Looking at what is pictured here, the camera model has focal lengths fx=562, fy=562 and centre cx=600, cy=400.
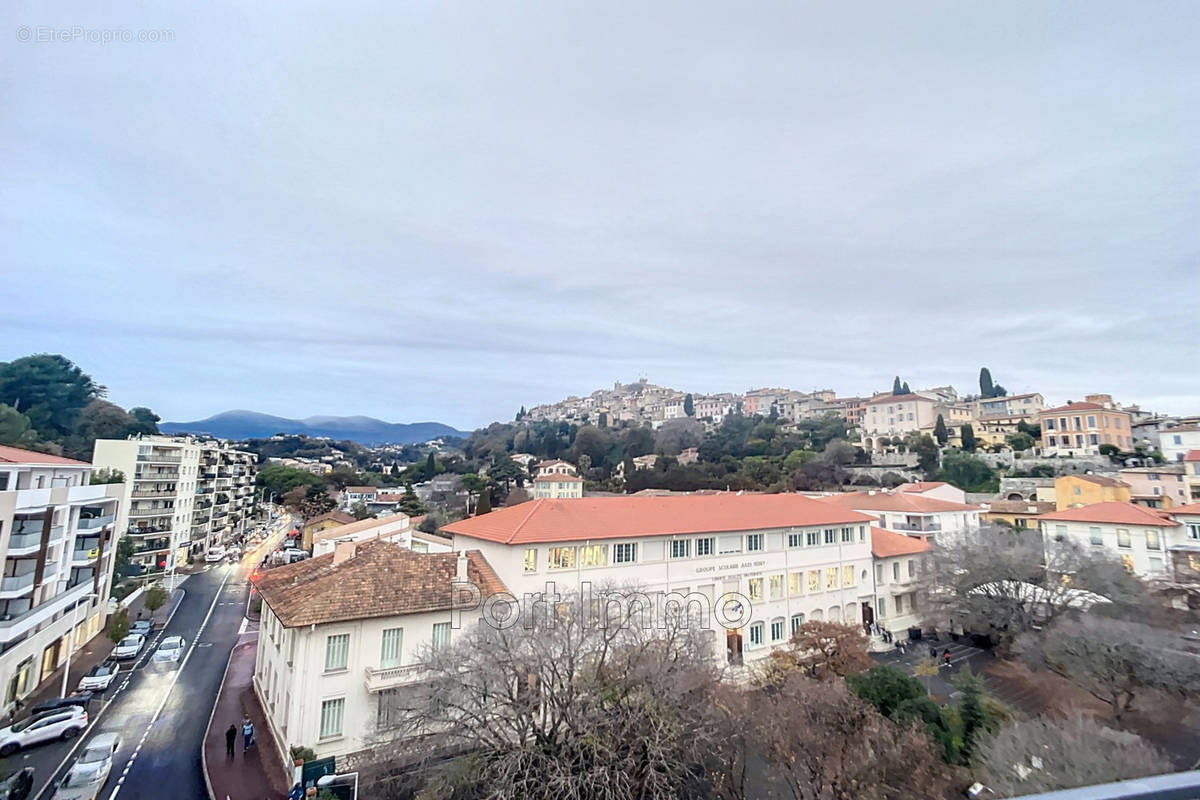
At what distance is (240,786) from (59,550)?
17.6 metres

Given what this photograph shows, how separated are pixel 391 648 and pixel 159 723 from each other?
10.4 m

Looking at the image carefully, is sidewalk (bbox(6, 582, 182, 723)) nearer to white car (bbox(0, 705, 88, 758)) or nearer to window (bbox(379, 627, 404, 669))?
white car (bbox(0, 705, 88, 758))

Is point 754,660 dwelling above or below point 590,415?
below

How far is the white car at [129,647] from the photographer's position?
1104 inches

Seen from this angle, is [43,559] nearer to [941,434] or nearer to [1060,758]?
[1060,758]

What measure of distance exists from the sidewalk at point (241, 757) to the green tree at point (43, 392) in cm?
5176

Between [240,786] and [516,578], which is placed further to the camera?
[516,578]

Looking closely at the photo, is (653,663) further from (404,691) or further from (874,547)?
(874,547)

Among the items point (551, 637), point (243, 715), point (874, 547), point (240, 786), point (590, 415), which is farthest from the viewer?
point (590, 415)

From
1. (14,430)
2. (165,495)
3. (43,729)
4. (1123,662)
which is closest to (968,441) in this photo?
(1123,662)

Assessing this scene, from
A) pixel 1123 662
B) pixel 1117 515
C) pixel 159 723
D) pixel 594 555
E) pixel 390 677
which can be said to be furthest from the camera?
pixel 1117 515

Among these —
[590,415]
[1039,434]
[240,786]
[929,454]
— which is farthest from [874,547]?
[590,415]

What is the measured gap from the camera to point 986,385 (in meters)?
109

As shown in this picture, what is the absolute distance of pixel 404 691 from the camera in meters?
17.5
